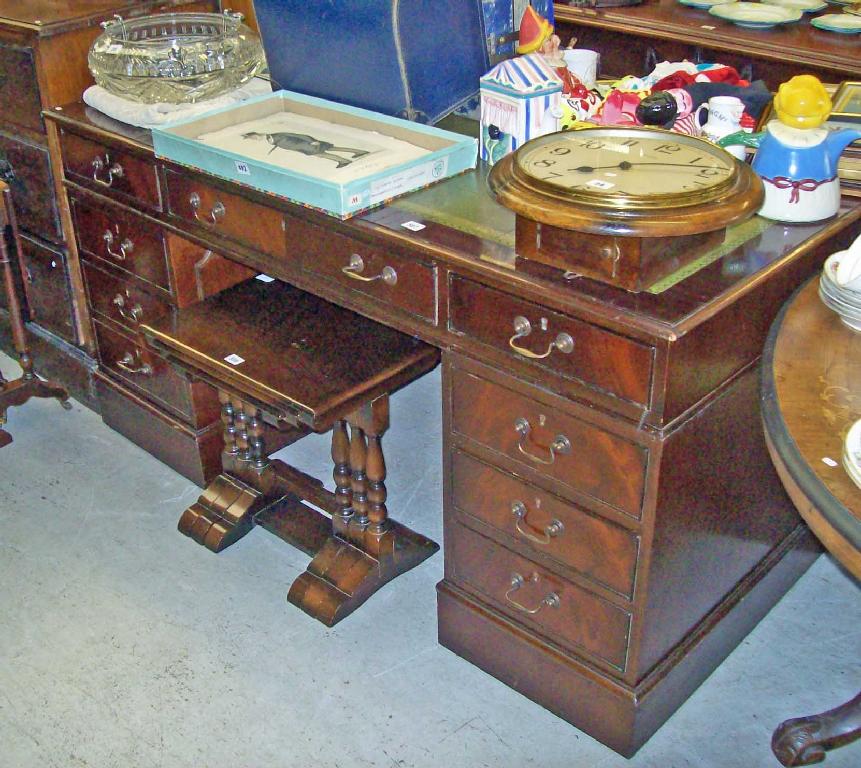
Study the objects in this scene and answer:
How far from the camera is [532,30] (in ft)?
7.32

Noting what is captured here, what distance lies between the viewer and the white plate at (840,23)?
378 cm

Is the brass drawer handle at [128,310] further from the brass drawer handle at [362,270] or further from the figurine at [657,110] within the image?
the figurine at [657,110]

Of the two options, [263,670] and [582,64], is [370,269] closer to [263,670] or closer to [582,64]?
[582,64]

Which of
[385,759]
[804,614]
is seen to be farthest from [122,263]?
[804,614]

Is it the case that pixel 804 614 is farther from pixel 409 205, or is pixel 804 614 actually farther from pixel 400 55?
pixel 400 55

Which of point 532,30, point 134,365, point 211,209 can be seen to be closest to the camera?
point 532,30

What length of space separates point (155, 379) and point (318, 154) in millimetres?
1048

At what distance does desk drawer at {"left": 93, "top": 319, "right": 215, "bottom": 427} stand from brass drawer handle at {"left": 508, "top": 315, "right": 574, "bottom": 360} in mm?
1247

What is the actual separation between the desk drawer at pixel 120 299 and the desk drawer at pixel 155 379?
0.17 ft

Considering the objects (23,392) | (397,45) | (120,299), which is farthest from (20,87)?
(397,45)

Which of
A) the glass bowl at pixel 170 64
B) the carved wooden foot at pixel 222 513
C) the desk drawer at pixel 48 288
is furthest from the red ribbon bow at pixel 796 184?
the desk drawer at pixel 48 288

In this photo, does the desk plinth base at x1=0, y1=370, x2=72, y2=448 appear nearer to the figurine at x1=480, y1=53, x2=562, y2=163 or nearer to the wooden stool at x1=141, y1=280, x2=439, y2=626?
the wooden stool at x1=141, y1=280, x2=439, y2=626

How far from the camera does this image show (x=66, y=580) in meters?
2.64

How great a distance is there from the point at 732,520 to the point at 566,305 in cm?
72
